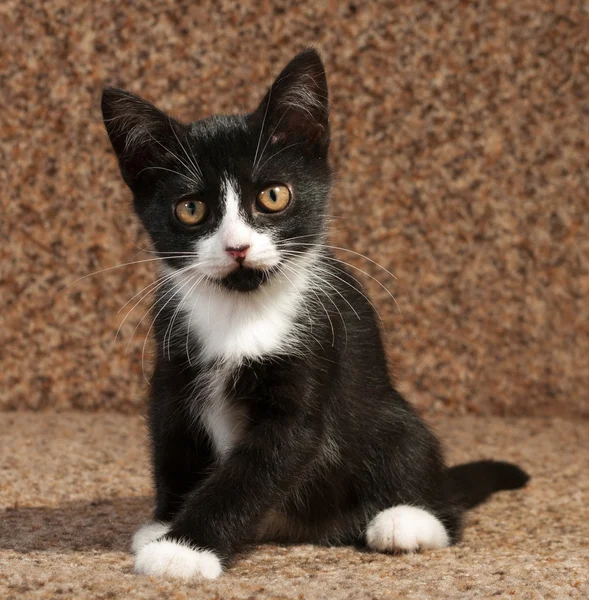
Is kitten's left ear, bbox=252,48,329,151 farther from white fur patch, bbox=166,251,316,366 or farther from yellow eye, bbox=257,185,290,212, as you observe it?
white fur patch, bbox=166,251,316,366

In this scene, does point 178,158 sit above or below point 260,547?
above

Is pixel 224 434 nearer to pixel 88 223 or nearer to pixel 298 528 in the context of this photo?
pixel 298 528

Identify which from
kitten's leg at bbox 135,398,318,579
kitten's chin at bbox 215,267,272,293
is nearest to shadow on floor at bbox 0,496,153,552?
kitten's leg at bbox 135,398,318,579

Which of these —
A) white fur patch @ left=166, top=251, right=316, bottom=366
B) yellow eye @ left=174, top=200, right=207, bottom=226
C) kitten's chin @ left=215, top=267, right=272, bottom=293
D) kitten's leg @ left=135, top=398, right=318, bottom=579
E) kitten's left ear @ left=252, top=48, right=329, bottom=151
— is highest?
kitten's left ear @ left=252, top=48, right=329, bottom=151

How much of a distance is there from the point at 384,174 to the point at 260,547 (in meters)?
1.67

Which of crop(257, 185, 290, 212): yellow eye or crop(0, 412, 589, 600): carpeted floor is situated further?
crop(257, 185, 290, 212): yellow eye

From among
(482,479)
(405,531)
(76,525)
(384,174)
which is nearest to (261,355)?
(405,531)

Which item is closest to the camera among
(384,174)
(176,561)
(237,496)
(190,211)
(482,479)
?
(176,561)

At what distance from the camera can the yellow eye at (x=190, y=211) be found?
1.78 meters

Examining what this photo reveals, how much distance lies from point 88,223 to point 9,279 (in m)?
0.33

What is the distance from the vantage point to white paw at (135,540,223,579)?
5.16 feet

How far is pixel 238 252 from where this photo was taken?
66.8 inches

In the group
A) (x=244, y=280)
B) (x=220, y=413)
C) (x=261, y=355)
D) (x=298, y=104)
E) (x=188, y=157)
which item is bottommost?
(x=220, y=413)

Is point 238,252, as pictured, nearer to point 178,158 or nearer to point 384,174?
point 178,158
